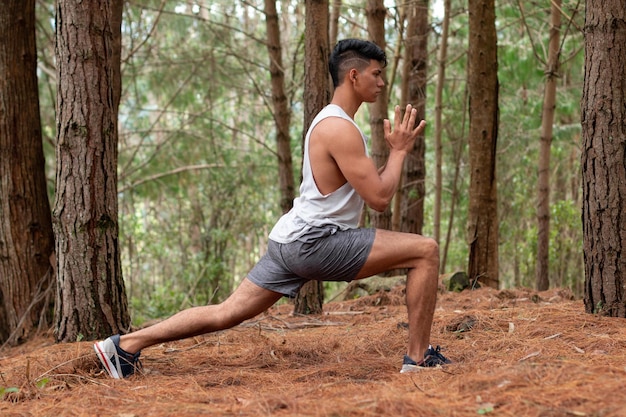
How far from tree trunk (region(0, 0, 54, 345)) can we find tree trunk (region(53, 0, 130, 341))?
5.07 ft

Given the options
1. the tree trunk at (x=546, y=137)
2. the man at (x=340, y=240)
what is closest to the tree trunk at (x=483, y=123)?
the tree trunk at (x=546, y=137)

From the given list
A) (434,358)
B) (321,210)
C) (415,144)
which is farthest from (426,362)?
(415,144)

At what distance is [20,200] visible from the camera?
7.36 meters

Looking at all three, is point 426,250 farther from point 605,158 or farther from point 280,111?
point 280,111

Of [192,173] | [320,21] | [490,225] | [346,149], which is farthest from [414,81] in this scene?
[346,149]

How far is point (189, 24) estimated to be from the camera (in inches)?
575

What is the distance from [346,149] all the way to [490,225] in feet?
15.5

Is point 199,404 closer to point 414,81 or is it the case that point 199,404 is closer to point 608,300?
point 608,300

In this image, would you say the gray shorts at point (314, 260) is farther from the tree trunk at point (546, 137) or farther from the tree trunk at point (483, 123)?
the tree trunk at point (546, 137)

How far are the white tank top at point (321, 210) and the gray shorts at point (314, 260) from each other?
0.05 meters

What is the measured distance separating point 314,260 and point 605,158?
8.44ft

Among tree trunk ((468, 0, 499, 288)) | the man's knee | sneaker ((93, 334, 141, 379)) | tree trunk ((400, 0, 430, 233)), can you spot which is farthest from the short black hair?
tree trunk ((400, 0, 430, 233))

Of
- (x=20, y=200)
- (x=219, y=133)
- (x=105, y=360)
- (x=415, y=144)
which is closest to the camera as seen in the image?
(x=105, y=360)

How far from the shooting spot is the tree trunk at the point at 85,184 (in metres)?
5.84
